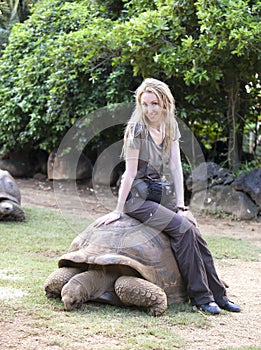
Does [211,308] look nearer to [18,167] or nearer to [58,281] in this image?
[58,281]

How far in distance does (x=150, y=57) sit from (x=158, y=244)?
5.23 m

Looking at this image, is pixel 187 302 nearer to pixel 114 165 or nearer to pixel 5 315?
pixel 5 315

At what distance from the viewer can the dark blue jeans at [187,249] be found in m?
4.08

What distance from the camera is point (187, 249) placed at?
409 cm

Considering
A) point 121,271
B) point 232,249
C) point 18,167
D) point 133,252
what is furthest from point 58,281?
point 18,167

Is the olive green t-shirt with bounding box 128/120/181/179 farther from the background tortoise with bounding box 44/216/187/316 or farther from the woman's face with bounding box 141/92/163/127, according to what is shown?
the background tortoise with bounding box 44/216/187/316

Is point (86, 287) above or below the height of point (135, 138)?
below

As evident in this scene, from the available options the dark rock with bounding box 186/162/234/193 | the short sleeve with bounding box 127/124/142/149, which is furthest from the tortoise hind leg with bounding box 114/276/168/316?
the dark rock with bounding box 186/162/234/193

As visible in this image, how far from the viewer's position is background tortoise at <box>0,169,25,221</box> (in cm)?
754

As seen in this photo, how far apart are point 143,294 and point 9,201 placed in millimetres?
4243

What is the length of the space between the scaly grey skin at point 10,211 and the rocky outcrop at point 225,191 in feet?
9.37

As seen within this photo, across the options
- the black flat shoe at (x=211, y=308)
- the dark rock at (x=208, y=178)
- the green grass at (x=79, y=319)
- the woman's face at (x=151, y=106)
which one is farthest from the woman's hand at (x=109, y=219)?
the dark rock at (x=208, y=178)

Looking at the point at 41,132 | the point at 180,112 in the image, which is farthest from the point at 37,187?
the point at 180,112

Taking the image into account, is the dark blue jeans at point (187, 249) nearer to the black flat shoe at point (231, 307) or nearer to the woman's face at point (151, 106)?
the black flat shoe at point (231, 307)
